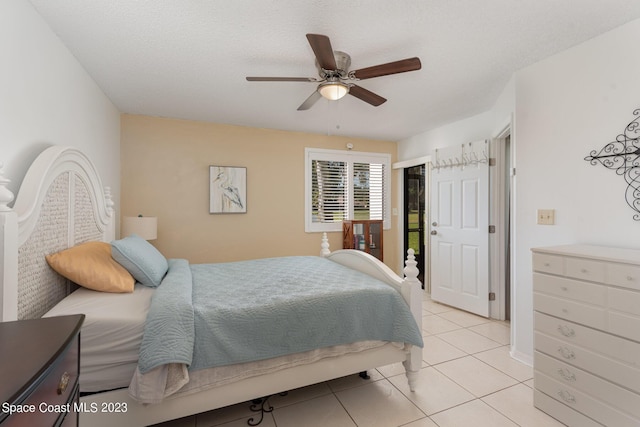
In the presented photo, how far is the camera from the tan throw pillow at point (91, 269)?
1.69 metres

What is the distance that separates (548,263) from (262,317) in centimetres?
184

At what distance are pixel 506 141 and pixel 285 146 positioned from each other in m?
2.84

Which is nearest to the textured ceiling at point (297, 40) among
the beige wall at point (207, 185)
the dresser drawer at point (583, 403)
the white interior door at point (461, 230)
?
the beige wall at point (207, 185)

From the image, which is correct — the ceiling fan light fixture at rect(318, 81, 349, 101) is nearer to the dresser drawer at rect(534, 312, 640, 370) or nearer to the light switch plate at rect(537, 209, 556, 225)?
the light switch plate at rect(537, 209, 556, 225)

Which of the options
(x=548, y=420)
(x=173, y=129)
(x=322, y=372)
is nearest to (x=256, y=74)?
(x=173, y=129)

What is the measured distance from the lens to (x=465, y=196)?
141 inches

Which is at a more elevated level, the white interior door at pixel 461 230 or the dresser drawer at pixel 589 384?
the white interior door at pixel 461 230

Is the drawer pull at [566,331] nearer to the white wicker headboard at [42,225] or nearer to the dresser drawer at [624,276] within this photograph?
the dresser drawer at [624,276]

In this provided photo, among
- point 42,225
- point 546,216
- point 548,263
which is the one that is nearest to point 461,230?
point 546,216

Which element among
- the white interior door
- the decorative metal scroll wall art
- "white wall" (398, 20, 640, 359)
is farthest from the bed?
the white interior door

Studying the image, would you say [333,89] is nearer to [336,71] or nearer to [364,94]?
[336,71]

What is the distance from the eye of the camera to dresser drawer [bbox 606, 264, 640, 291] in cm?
148

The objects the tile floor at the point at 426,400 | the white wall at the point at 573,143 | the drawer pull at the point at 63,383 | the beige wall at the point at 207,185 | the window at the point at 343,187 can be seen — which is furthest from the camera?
the window at the point at 343,187

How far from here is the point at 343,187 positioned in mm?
4637
